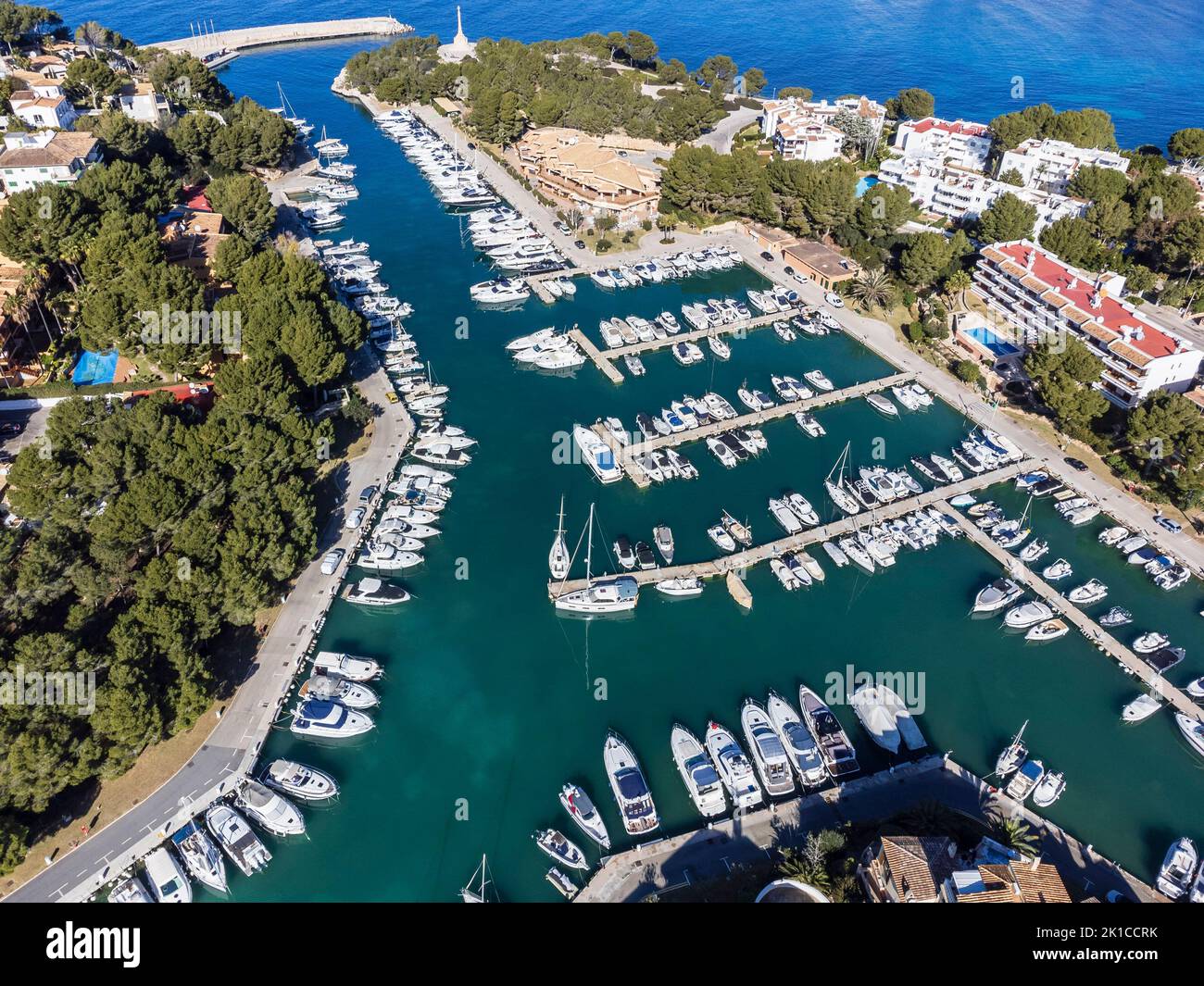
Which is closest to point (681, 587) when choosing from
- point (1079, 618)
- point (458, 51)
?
point (1079, 618)

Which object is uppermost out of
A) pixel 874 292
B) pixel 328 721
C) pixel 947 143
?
pixel 947 143

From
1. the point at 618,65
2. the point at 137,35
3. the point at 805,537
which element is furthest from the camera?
the point at 137,35

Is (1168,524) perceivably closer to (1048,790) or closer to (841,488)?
(841,488)

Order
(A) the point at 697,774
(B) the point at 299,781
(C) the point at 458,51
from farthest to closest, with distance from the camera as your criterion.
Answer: (C) the point at 458,51
(A) the point at 697,774
(B) the point at 299,781

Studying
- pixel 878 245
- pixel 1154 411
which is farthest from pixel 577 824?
pixel 878 245

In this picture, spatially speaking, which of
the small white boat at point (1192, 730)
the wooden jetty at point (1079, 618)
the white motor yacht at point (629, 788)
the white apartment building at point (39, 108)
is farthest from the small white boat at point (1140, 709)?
the white apartment building at point (39, 108)

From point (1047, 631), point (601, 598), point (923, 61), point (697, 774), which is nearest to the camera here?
point (697, 774)

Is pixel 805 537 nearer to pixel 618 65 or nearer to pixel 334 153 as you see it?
pixel 334 153

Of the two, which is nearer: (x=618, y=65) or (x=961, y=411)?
(x=961, y=411)
